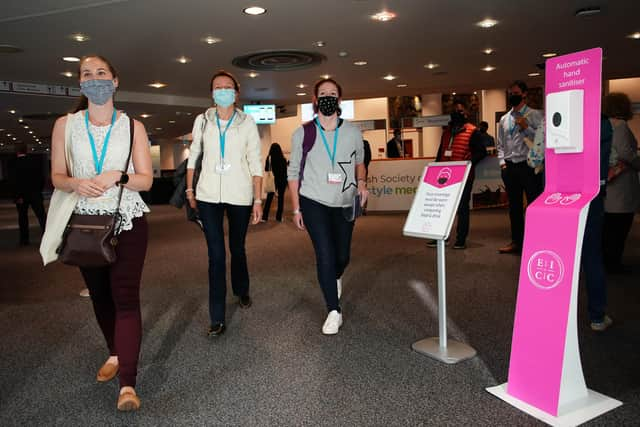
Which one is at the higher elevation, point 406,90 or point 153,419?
point 406,90

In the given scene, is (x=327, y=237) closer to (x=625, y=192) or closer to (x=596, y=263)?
(x=596, y=263)

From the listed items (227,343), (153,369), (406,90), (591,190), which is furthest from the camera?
(406,90)

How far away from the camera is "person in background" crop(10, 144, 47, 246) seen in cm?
849

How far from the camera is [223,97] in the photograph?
3.36 metres

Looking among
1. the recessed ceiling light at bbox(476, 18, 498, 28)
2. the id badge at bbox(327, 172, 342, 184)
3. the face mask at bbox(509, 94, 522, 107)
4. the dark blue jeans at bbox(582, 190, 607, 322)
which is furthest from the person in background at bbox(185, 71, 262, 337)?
the recessed ceiling light at bbox(476, 18, 498, 28)

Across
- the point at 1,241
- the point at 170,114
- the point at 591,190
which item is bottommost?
the point at 1,241

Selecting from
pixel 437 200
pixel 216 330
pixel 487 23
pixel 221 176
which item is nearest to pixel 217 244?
pixel 221 176

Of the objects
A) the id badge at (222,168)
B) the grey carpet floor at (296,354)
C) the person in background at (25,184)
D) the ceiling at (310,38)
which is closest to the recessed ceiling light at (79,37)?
the ceiling at (310,38)

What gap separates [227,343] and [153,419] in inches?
38.3

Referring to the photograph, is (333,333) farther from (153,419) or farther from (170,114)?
(170,114)

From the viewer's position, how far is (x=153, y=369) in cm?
281

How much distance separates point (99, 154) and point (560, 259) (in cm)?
194

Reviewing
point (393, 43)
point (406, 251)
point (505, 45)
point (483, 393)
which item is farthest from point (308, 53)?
point (483, 393)

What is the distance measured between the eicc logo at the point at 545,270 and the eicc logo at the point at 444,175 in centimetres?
73
